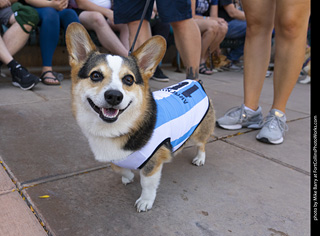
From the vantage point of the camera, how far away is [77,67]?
2.03 m

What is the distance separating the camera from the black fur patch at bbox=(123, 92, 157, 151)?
1.82 meters

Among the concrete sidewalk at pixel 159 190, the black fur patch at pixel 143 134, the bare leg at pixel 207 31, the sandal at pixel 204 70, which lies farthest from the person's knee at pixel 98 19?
the black fur patch at pixel 143 134

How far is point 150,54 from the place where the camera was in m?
2.10

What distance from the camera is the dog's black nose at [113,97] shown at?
164cm

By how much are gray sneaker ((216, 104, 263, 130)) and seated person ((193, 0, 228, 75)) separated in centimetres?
342

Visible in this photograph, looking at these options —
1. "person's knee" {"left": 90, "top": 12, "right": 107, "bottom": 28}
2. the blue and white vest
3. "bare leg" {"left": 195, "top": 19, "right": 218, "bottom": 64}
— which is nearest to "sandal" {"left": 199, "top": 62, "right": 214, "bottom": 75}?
"bare leg" {"left": 195, "top": 19, "right": 218, "bottom": 64}

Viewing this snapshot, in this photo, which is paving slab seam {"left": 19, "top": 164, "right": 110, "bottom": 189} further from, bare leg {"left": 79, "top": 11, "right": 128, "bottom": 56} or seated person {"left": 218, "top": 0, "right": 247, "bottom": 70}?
seated person {"left": 218, "top": 0, "right": 247, "bottom": 70}

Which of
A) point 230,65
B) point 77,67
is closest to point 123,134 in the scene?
point 77,67

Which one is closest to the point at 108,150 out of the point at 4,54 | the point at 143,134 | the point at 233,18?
the point at 143,134

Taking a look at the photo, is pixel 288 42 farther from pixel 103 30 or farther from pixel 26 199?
pixel 103 30

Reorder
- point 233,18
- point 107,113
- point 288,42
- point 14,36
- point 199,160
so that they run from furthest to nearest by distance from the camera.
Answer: point 233,18 → point 14,36 → point 288,42 → point 199,160 → point 107,113

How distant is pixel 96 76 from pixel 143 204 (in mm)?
921

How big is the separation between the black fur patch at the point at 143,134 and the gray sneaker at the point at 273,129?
165 centimetres

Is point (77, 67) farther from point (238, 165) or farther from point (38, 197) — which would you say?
point (238, 165)
